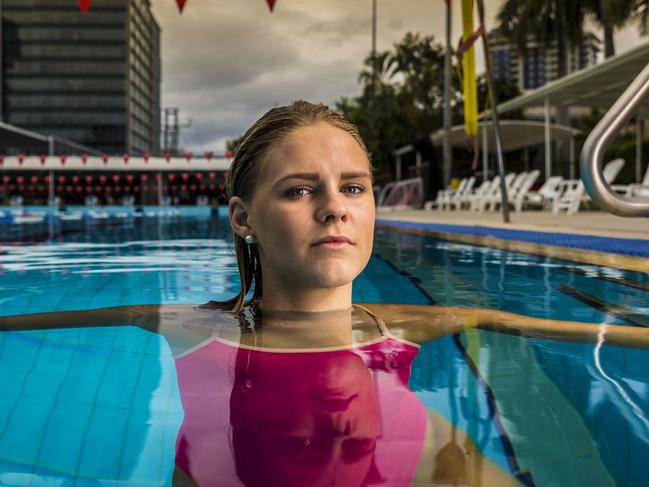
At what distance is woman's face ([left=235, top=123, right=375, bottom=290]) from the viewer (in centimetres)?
175

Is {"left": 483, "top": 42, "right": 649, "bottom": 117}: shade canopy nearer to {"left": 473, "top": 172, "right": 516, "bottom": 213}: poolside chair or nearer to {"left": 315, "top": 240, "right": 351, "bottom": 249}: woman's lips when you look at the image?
{"left": 473, "top": 172, "right": 516, "bottom": 213}: poolside chair

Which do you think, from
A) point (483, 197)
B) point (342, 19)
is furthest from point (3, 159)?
point (483, 197)

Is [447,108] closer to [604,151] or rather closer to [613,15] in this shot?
[613,15]

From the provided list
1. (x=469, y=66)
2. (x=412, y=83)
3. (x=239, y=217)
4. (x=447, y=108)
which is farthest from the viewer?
(x=412, y=83)

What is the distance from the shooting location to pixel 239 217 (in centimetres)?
204

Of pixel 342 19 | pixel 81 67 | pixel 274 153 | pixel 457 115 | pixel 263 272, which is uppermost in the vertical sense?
pixel 81 67

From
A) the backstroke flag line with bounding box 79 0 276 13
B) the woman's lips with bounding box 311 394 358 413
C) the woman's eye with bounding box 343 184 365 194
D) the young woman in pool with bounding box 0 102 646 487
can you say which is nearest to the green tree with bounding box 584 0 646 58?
the backstroke flag line with bounding box 79 0 276 13

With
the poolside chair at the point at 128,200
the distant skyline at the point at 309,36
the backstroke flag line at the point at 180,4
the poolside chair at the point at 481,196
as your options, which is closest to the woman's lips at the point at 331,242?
the backstroke flag line at the point at 180,4

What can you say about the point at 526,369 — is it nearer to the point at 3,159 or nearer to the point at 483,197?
the point at 483,197

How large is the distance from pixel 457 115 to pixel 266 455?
3599 centimetres

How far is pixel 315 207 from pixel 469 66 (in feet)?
26.2

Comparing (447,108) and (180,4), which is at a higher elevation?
(447,108)

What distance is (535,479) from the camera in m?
1.18

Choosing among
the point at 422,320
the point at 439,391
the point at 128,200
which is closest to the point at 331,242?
the point at 439,391
